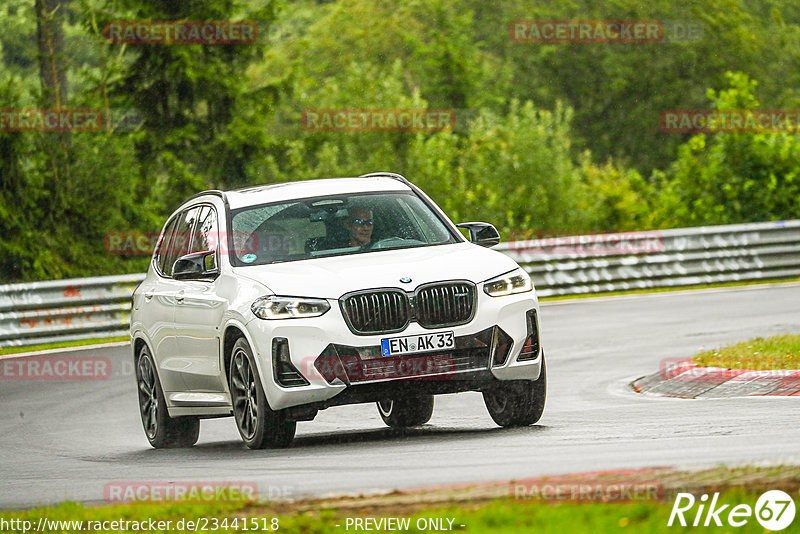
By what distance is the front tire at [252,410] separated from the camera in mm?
9992

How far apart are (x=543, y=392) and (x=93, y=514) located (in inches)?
158

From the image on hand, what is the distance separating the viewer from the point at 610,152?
236 feet

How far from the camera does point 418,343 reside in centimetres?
980

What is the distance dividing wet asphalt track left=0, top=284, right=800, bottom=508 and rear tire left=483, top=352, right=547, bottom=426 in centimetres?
13

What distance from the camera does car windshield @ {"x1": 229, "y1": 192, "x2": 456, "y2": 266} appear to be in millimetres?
10781

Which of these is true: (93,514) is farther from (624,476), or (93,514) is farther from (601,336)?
(601,336)
